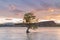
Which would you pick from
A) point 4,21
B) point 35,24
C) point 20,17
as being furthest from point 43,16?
point 35,24

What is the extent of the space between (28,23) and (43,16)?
7.11 m

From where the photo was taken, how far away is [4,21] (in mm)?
19875

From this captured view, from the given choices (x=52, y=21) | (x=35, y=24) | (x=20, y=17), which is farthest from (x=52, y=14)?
(x=35, y=24)

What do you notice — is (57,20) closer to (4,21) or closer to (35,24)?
(4,21)

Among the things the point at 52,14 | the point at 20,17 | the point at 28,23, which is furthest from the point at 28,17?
the point at 52,14

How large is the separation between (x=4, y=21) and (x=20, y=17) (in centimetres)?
124

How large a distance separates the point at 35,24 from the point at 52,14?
7.29 m

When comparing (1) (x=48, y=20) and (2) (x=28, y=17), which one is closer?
(2) (x=28, y=17)

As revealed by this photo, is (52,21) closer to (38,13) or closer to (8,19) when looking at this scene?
(38,13)

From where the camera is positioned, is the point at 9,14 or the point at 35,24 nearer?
the point at 35,24

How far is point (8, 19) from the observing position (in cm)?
2036

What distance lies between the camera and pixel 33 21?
13195 millimetres

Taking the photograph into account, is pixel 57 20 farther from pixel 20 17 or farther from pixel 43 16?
pixel 20 17

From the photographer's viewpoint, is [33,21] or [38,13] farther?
[38,13]
